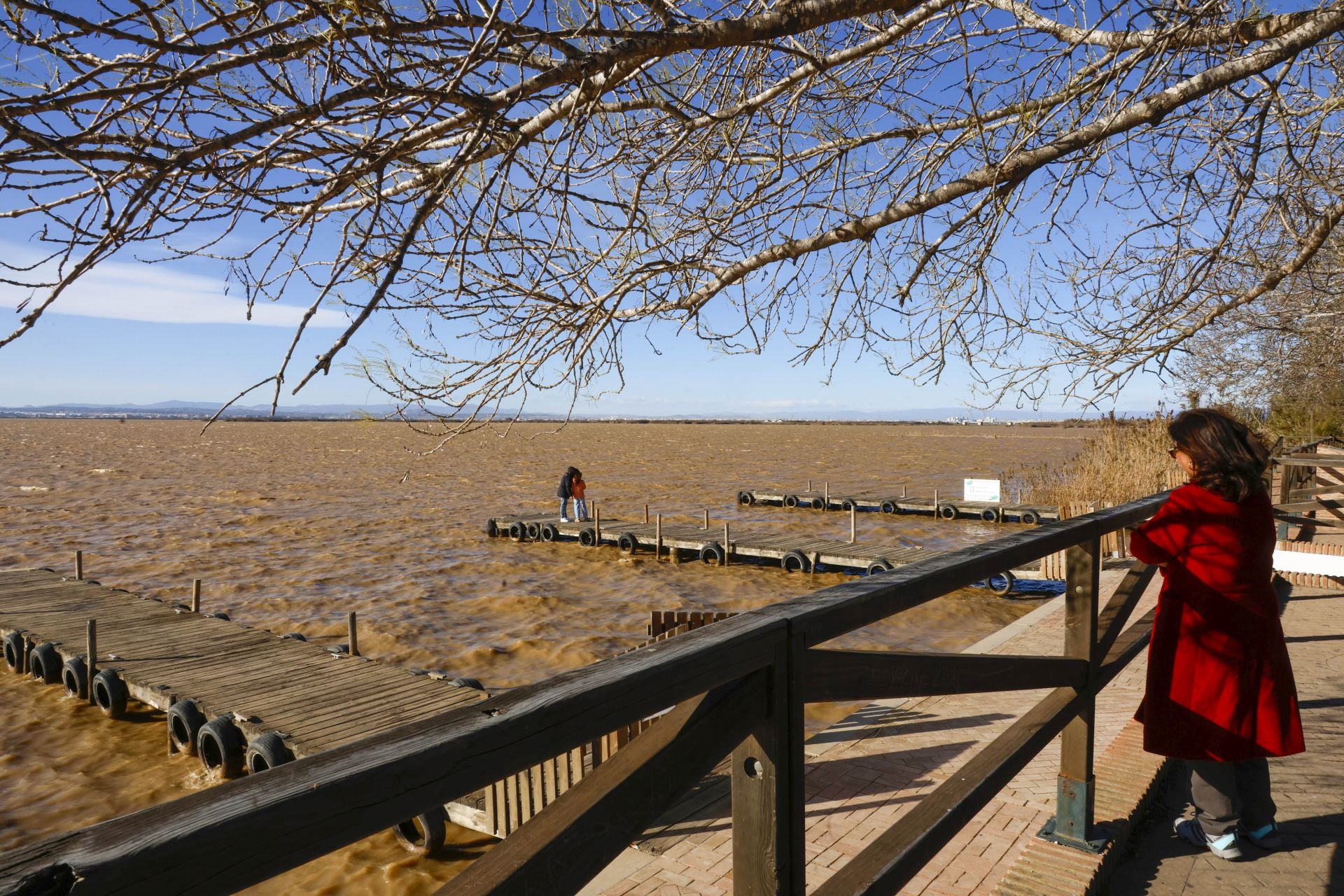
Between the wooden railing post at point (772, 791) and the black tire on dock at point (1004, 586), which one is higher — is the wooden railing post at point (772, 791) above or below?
above

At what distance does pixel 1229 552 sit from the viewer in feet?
10.7

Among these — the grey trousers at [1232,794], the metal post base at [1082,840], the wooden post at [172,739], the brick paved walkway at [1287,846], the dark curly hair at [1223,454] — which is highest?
the dark curly hair at [1223,454]

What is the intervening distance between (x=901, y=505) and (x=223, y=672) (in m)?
21.5

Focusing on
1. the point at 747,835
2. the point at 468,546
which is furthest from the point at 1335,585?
the point at 468,546

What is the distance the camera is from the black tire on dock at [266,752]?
6914 millimetres

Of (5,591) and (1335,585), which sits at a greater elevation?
(1335,585)

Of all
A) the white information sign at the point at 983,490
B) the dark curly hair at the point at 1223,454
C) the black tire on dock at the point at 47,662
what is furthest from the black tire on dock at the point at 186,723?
the white information sign at the point at 983,490

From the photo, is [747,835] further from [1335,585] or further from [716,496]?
[716,496]

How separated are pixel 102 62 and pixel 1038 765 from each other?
5392mm

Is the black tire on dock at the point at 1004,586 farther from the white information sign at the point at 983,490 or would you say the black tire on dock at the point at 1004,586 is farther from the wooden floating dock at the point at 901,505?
the white information sign at the point at 983,490

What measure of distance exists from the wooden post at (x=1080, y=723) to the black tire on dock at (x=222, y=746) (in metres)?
6.84

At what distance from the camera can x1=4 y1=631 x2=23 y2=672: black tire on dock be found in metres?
11.6

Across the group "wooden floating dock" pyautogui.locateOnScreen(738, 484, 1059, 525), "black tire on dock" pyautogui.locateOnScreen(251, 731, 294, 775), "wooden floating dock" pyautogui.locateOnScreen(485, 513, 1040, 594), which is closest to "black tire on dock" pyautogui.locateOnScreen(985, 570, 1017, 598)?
"wooden floating dock" pyautogui.locateOnScreen(485, 513, 1040, 594)

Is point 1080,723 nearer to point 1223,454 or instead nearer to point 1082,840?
point 1082,840
